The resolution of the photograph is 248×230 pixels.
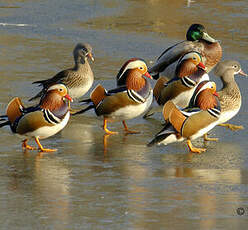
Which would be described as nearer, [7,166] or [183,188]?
[183,188]

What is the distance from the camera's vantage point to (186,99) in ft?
33.1

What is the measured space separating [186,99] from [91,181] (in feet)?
10.2

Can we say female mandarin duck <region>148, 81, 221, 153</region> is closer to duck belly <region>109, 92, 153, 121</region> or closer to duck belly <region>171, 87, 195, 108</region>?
duck belly <region>109, 92, 153, 121</region>

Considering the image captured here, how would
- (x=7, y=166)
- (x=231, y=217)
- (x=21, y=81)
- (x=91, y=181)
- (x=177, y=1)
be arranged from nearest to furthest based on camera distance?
(x=231, y=217)
(x=91, y=181)
(x=7, y=166)
(x=21, y=81)
(x=177, y=1)

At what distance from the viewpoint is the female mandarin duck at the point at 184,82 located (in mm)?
10055

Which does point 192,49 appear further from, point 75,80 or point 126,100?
point 126,100

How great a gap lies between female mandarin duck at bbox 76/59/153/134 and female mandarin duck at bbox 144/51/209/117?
66 centimetres

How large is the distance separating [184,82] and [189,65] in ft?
0.78

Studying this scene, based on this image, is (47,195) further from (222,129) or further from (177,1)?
(177,1)

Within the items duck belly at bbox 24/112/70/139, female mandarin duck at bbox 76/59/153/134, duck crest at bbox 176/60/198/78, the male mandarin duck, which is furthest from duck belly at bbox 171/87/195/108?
duck belly at bbox 24/112/70/139

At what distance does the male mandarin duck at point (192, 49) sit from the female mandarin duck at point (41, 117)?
11.0 ft

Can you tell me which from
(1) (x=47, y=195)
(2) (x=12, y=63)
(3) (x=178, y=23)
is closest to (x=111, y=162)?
(1) (x=47, y=195)

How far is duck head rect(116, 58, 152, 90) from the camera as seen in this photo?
9422 millimetres

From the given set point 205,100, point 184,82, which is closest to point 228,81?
point 184,82
